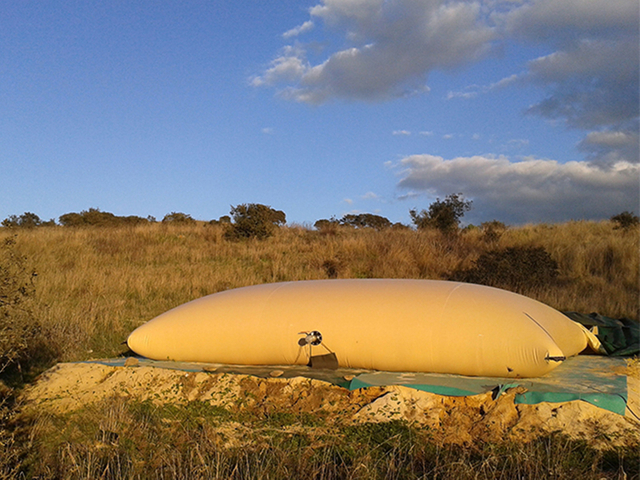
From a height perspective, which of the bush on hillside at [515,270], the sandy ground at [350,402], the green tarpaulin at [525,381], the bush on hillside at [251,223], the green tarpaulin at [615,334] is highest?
the bush on hillside at [251,223]

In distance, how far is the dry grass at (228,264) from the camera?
677 cm

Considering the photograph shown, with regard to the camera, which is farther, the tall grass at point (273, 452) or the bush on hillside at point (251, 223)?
the bush on hillside at point (251, 223)

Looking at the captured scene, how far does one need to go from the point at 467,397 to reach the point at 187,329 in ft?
7.90

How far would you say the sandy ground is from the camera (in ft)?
9.71

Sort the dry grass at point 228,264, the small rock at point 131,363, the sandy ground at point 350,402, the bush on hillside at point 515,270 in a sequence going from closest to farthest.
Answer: the sandy ground at point 350,402
the small rock at point 131,363
the dry grass at point 228,264
the bush on hillside at point 515,270

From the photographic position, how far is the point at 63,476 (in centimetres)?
272

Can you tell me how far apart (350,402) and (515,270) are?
6.03 meters

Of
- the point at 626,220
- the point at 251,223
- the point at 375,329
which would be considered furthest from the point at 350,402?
the point at 626,220

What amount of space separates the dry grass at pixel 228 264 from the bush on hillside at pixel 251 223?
350 mm

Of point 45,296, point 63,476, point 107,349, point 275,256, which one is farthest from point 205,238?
point 63,476

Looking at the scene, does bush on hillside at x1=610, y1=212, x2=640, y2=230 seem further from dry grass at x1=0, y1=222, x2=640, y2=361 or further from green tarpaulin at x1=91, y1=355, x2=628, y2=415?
green tarpaulin at x1=91, y1=355, x2=628, y2=415

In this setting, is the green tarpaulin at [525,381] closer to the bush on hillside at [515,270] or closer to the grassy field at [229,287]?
the grassy field at [229,287]

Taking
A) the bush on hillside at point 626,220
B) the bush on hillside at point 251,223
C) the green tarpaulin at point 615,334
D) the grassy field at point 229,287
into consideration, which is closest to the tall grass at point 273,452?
the grassy field at point 229,287

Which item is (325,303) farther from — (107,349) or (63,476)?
(107,349)
